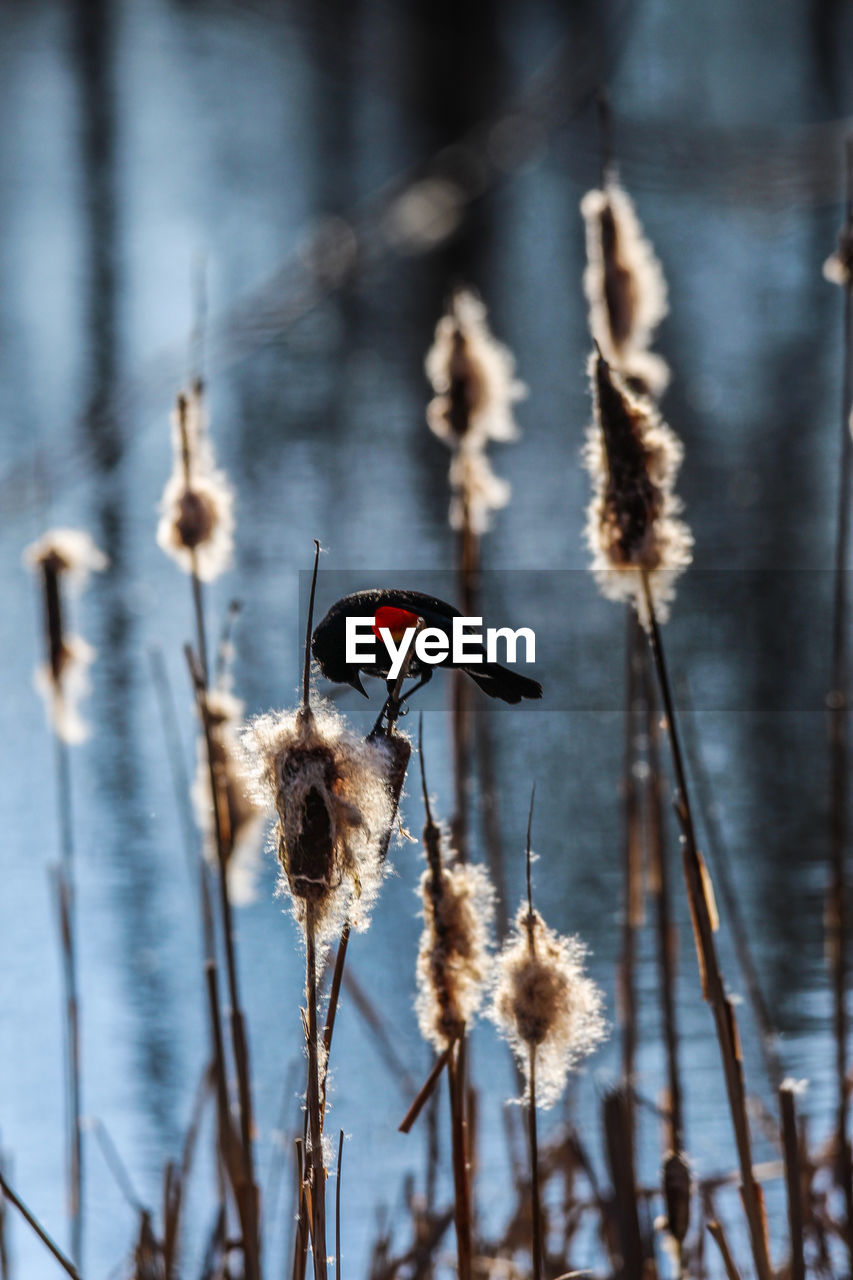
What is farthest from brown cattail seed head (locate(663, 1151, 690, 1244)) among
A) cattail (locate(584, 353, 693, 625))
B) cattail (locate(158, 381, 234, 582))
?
cattail (locate(158, 381, 234, 582))

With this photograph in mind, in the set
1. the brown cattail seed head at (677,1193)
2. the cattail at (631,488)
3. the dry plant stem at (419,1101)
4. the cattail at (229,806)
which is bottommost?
the brown cattail seed head at (677,1193)

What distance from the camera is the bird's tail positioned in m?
0.46

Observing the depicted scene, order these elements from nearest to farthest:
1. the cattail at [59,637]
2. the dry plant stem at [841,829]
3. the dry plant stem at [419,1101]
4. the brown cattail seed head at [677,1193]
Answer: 1. the dry plant stem at [419,1101]
2. the brown cattail seed head at [677,1193]
3. the dry plant stem at [841,829]
4. the cattail at [59,637]

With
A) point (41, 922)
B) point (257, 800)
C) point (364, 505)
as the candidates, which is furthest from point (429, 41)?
point (257, 800)

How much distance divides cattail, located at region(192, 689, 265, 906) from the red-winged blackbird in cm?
17

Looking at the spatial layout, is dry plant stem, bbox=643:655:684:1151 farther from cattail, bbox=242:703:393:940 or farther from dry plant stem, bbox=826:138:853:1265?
cattail, bbox=242:703:393:940

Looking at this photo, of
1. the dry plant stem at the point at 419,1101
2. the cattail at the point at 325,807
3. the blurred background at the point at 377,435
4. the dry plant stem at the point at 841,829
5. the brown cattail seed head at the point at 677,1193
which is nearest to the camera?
the cattail at the point at 325,807

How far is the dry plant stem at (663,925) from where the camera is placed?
865mm

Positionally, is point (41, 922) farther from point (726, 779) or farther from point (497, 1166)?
point (726, 779)

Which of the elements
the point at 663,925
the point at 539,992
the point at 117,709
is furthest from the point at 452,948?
the point at 117,709

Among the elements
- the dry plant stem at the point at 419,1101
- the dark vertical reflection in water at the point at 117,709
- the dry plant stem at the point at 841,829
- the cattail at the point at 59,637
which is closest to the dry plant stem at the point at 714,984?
the dry plant stem at the point at 419,1101

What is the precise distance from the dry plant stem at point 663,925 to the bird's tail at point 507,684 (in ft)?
1.55

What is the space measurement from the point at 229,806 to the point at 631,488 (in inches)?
12.7

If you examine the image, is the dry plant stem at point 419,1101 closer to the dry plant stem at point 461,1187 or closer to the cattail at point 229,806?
the dry plant stem at point 461,1187
